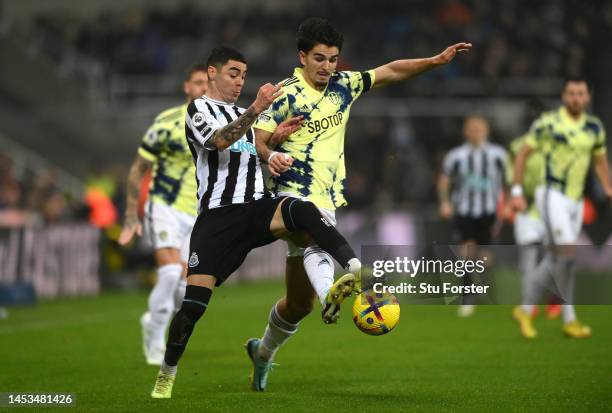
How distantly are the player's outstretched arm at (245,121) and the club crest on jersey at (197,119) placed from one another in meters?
0.15

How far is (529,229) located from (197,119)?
26.6 ft

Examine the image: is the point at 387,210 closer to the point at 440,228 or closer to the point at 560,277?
the point at 440,228

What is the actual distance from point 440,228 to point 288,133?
14.9m

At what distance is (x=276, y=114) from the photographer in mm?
7961

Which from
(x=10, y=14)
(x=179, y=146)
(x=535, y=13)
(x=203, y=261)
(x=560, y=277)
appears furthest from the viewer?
(x=10, y=14)

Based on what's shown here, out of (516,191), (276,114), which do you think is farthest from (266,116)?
(516,191)

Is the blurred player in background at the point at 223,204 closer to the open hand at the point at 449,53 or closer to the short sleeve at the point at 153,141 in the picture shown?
the open hand at the point at 449,53

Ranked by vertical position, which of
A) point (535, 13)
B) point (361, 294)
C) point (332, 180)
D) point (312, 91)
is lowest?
point (361, 294)

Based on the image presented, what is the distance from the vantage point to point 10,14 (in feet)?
104

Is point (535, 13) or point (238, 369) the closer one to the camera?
point (238, 369)

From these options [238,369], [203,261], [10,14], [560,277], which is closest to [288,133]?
[203,261]

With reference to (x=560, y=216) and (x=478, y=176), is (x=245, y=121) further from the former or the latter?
(x=478, y=176)

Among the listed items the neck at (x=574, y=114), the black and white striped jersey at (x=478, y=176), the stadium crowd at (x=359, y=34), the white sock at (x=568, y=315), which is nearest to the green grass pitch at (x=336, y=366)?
the white sock at (x=568, y=315)

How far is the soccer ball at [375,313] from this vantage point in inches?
279
